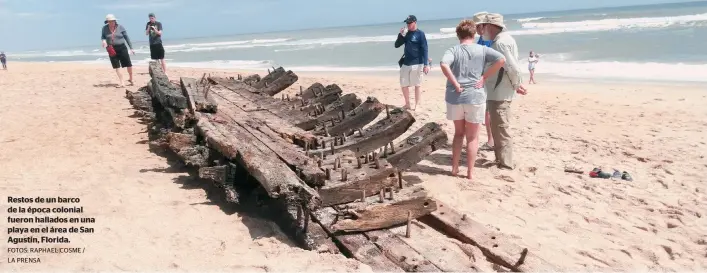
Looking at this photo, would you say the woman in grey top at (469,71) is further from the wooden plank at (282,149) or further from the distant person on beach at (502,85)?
the wooden plank at (282,149)

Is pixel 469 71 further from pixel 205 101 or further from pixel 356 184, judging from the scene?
pixel 205 101

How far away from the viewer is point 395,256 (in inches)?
128

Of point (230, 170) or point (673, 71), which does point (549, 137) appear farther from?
point (673, 71)

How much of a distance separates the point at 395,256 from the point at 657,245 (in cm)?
227

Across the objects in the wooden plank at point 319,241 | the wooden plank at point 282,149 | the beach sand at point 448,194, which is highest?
the wooden plank at point 282,149

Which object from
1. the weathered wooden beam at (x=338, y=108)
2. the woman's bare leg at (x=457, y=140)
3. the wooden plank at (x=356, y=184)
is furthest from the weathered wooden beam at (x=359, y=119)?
the wooden plank at (x=356, y=184)

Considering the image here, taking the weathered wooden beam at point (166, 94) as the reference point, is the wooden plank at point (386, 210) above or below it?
below

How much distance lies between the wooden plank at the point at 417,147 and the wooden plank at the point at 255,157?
1.27 meters

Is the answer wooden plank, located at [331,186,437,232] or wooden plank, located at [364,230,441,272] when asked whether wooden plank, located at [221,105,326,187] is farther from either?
wooden plank, located at [364,230,441,272]

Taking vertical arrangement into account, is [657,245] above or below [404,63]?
below

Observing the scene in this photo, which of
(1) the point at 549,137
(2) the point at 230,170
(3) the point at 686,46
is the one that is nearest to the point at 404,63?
(1) the point at 549,137

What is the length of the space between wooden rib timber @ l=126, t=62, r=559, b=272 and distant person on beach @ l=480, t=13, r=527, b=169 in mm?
926

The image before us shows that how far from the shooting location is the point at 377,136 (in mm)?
5426

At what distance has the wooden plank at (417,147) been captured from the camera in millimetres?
4898
